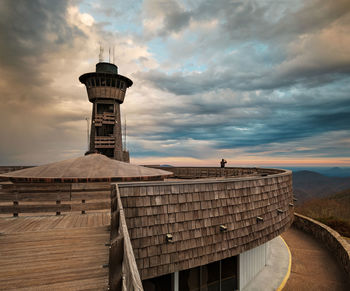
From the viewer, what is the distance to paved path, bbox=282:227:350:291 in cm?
999

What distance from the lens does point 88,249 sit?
446cm

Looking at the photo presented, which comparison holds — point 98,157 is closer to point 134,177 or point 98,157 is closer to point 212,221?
point 134,177

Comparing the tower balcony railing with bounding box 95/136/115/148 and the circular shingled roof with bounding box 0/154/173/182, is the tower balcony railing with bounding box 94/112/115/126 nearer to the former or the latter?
the tower balcony railing with bounding box 95/136/115/148

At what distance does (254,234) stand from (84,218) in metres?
6.82

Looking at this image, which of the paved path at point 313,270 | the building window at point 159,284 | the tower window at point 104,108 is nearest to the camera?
the building window at point 159,284

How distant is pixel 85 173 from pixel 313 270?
14.5 m

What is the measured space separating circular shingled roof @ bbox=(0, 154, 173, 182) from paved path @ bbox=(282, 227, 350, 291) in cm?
970

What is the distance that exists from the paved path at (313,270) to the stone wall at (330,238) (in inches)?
16.7

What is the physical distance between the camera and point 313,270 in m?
11.5

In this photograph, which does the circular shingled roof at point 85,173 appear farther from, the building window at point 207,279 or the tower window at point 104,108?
the tower window at point 104,108

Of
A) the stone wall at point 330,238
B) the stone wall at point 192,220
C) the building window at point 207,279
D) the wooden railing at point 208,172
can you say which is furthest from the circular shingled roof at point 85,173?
the stone wall at point 330,238

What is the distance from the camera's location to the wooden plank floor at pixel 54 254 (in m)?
3.28

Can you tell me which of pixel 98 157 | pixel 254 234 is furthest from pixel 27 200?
pixel 254 234

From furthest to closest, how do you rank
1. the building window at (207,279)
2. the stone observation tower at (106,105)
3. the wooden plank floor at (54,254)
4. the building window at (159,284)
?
the stone observation tower at (106,105)
the building window at (207,279)
the building window at (159,284)
the wooden plank floor at (54,254)
